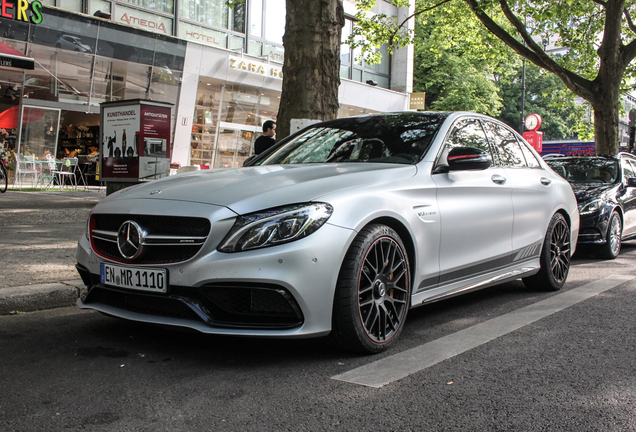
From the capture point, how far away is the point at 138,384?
297 centimetres

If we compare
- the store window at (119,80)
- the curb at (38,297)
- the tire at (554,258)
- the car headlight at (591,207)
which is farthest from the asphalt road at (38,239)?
the store window at (119,80)

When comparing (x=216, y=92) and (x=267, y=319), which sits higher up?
(x=216, y=92)

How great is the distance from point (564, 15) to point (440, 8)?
4231 millimetres

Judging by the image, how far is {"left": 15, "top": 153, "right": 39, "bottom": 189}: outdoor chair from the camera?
1825 centimetres

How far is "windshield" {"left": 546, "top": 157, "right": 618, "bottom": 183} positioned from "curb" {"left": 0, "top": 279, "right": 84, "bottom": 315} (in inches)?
293

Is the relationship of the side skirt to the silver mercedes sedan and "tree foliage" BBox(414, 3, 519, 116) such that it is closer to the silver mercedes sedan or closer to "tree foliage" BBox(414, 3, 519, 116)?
the silver mercedes sedan

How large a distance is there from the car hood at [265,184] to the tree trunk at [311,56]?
374cm

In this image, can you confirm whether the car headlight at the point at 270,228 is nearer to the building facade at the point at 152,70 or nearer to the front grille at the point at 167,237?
the front grille at the point at 167,237

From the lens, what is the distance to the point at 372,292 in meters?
3.49

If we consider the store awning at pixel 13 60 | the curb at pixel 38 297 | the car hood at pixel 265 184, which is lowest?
the curb at pixel 38 297

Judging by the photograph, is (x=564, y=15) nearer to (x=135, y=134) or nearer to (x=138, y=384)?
→ (x=135, y=134)

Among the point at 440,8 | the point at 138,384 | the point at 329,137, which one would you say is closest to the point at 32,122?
the point at 440,8

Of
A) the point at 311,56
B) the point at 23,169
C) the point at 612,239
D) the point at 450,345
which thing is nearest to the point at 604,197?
the point at 612,239

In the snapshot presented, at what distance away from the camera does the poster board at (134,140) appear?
40.0 feet
